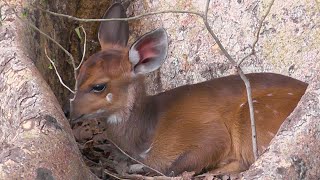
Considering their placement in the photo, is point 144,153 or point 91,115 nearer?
point 91,115

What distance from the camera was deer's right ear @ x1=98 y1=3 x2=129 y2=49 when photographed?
5820 millimetres

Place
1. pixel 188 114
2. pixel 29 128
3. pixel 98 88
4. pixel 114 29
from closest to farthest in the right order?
pixel 29 128 < pixel 98 88 < pixel 188 114 < pixel 114 29

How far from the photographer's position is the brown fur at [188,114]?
213 inches

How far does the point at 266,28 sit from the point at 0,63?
7.22 ft

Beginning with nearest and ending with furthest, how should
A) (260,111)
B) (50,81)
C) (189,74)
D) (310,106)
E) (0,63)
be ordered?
(310,106) < (0,63) < (260,111) < (50,81) < (189,74)

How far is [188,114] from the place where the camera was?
18.4 feet

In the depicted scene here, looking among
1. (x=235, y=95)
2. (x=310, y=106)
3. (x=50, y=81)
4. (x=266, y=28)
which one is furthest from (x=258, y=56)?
(x=310, y=106)

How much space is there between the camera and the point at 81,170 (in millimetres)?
4305

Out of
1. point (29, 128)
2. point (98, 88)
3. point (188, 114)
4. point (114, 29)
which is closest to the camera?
point (29, 128)

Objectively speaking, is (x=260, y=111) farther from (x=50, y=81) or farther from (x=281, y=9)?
(x=50, y=81)

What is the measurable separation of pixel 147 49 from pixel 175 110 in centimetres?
52

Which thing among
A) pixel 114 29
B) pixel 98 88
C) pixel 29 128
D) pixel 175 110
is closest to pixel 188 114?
pixel 175 110

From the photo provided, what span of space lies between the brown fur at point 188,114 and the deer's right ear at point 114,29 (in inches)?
5.3

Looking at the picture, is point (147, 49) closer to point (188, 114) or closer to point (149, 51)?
point (149, 51)
